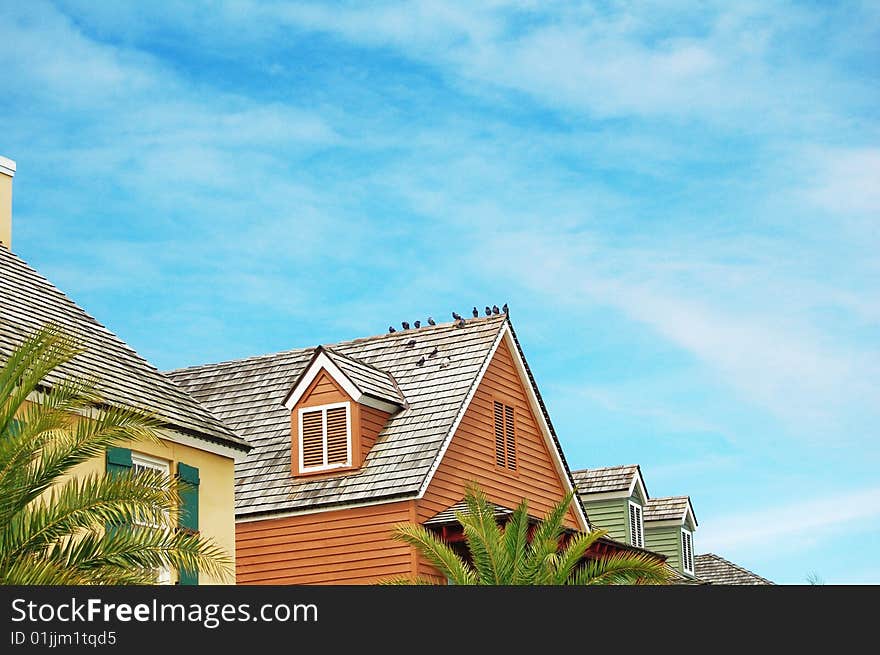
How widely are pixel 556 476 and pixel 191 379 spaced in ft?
29.4

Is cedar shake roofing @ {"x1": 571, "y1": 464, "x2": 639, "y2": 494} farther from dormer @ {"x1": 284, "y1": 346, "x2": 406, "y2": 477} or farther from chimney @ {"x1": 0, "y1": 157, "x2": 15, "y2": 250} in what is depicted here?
chimney @ {"x1": 0, "y1": 157, "x2": 15, "y2": 250}

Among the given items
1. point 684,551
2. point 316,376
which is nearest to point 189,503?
point 316,376

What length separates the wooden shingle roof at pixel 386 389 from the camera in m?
27.9

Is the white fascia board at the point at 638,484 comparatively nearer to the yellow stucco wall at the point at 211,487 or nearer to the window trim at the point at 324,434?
the window trim at the point at 324,434

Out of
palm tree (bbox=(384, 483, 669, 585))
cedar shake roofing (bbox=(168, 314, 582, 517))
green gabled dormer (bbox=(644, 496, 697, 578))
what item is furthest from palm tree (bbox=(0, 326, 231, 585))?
green gabled dormer (bbox=(644, 496, 697, 578))

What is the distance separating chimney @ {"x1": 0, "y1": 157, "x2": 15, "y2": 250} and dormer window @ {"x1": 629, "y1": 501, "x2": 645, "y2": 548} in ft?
60.6

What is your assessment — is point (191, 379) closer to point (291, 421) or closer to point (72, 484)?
point (291, 421)

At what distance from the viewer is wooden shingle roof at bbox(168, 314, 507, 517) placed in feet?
91.5

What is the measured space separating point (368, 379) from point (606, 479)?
11.3 metres

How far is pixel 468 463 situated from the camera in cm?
2905

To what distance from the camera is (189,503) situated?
22547 millimetres

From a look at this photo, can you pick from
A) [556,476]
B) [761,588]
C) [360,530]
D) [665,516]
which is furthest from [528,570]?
[665,516]

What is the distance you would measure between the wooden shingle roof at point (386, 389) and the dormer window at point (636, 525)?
9.48m

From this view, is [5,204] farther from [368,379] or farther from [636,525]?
[636,525]
